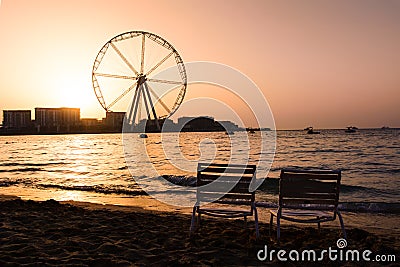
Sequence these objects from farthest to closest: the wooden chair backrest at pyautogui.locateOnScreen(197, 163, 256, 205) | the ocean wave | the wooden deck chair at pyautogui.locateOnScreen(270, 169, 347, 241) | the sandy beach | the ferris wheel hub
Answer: the ferris wheel hub < the ocean wave < the wooden chair backrest at pyautogui.locateOnScreen(197, 163, 256, 205) < the wooden deck chair at pyautogui.locateOnScreen(270, 169, 347, 241) < the sandy beach

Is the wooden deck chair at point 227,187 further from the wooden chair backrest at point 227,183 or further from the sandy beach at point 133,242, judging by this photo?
the sandy beach at point 133,242

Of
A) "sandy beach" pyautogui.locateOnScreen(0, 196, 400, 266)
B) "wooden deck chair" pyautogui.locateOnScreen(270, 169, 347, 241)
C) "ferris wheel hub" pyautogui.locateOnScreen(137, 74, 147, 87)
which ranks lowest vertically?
"sandy beach" pyautogui.locateOnScreen(0, 196, 400, 266)

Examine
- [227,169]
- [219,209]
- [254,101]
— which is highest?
[254,101]

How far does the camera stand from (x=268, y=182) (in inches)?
679

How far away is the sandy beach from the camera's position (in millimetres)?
4500

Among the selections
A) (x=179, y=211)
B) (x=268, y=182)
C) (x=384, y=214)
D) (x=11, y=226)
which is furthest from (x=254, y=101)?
(x=268, y=182)

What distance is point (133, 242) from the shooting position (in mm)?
5367

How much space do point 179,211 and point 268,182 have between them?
8227 millimetres

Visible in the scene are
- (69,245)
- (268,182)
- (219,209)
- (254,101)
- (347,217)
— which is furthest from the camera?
(268,182)

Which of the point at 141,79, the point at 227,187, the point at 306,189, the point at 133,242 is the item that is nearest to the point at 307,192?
the point at 306,189

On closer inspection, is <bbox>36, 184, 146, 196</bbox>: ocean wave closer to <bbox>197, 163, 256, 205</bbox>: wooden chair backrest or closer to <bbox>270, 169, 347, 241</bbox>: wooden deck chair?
<bbox>197, 163, 256, 205</bbox>: wooden chair backrest

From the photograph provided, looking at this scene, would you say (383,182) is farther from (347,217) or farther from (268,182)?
(347,217)

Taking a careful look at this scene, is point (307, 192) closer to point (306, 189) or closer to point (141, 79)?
point (306, 189)

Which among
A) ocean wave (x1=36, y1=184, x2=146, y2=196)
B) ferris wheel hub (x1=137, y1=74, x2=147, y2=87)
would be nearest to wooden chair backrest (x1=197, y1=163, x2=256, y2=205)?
ocean wave (x1=36, y1=184, x2=146, y2=196)
